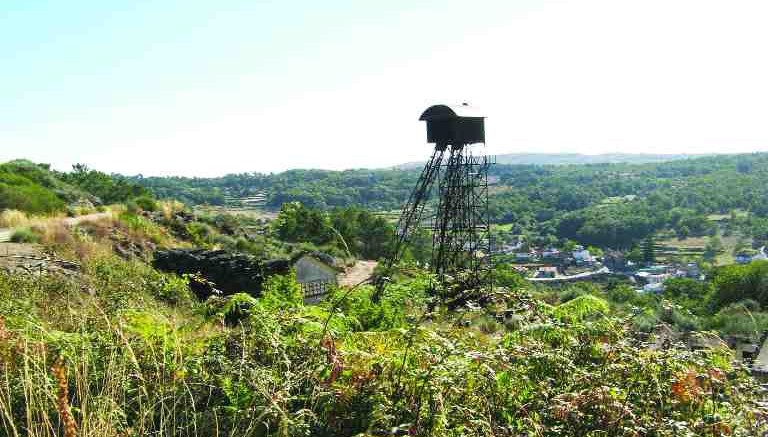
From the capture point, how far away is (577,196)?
503 ft

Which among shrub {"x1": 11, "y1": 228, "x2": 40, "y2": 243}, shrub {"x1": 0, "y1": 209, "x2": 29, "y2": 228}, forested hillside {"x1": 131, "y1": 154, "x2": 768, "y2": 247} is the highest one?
shrub {"x1": 0, "y1": 209, "x2": 29, "y2": 228}

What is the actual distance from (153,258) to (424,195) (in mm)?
9000

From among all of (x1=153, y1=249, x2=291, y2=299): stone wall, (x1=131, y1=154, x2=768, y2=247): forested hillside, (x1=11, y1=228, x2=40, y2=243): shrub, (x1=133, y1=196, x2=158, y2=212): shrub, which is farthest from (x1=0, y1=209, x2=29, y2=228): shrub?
(x1=131, y1=154, x2=768, y2=247): forested hillside

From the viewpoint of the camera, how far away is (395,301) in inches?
207

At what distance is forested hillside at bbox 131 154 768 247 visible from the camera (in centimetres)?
11550

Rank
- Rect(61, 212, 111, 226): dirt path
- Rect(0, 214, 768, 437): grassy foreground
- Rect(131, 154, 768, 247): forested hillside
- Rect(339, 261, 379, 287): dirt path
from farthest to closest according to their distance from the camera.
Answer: Rect(131, 154, 768, 247): forested hillside < Rect(339, 261, 379, 287): dirt path < Rect(61, 212, 111, 226): dirt path < Rect(0, 214, 768, 437): grassy foreground

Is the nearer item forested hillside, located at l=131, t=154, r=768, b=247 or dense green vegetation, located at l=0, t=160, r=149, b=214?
dense green vegetation, located at l=0, t=160, r=149, b=214

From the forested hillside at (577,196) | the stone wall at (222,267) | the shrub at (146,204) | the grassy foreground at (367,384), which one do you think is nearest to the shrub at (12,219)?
the stone wall at (222,267)

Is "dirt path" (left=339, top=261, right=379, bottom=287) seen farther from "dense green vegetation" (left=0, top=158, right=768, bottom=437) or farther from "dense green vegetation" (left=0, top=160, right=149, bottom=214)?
"dense green vegetation" (left=0, top=158, right=768, bottom=437)

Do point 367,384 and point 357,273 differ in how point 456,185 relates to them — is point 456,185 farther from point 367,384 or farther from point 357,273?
point 367,384

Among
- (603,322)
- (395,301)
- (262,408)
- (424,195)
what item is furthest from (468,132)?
(262,408)

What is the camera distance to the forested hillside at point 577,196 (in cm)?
11550

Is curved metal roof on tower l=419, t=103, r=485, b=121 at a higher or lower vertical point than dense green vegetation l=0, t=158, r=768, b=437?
higher

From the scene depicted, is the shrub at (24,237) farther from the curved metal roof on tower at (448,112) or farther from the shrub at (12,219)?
the curved metal roof on tower at (448,112)
